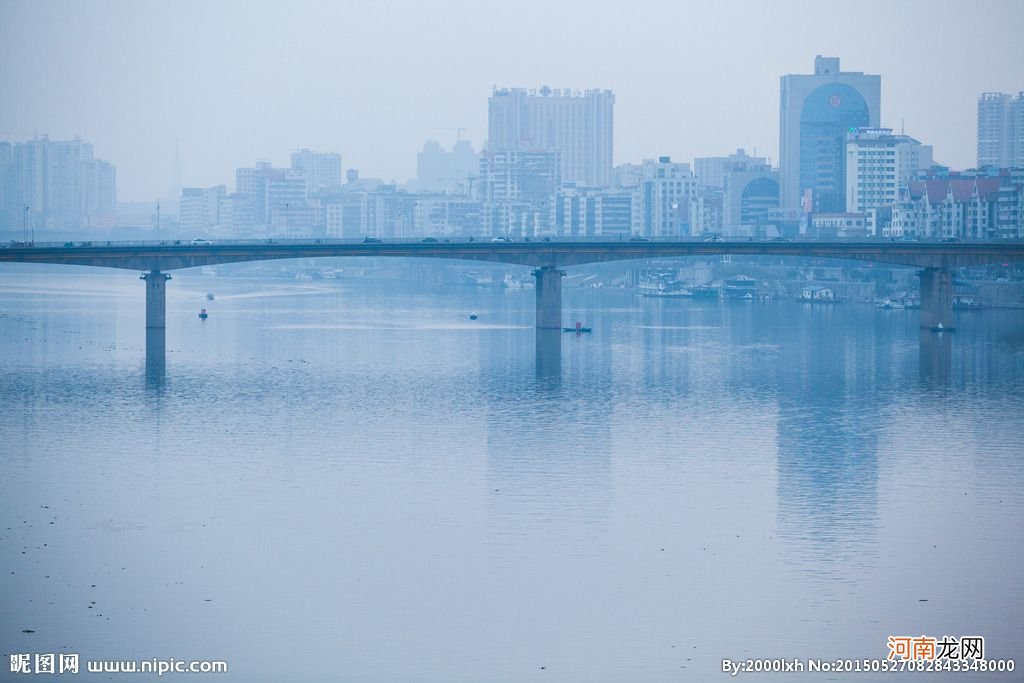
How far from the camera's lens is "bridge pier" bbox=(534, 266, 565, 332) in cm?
10188

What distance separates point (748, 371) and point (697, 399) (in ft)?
45.6

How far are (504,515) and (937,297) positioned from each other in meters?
74.7

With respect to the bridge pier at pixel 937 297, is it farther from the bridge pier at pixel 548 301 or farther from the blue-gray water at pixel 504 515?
the blue-gray water at pixel 504 515

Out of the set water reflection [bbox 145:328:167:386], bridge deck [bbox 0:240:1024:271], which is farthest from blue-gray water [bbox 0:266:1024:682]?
bridge deck [bbox 0:240:1024:271]

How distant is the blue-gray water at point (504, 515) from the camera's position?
29.5 metres

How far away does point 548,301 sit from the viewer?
10356 centimetres

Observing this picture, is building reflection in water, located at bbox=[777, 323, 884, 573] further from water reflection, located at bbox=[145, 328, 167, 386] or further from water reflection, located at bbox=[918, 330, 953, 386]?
water reflection, located at bbox=[145, 328, 167, 386]

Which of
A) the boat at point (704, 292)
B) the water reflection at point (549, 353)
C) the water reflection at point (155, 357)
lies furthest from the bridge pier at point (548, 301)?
the boat at point (704, 292)

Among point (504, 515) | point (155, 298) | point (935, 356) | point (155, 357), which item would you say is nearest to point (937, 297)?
point (935, 356)

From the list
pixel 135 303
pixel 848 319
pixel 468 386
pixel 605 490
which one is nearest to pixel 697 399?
pixel 468 386

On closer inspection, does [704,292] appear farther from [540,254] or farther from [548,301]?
[540,254]

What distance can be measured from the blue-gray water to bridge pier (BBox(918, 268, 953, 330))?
2719 centimetres

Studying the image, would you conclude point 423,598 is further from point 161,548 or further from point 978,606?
point 978,606

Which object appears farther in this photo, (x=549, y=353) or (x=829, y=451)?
(x=549, y=353)
